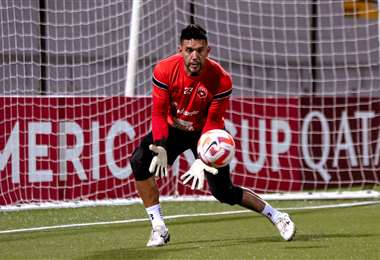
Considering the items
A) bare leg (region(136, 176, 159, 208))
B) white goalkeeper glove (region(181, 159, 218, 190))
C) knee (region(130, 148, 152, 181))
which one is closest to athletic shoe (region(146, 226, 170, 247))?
bare leg (region(136, 176, 159, 208))

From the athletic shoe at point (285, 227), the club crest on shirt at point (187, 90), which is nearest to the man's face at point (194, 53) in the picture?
the club crest on shirt at point (187, 90)

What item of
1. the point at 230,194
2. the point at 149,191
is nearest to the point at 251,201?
the point at 230,194

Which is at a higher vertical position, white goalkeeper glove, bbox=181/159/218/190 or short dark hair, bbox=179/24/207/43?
short dark hair, bbox=179/24/207/43

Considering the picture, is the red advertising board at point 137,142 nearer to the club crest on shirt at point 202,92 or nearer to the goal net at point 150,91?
the goal net at point 150,91

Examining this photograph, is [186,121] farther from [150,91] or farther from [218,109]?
[150,91]

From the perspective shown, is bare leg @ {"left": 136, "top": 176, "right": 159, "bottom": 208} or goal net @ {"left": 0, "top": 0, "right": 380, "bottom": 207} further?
goal net @ {"left": 0, "top": 0, "right": 380, "bottom": 207}

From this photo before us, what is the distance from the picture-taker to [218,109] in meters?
8.75

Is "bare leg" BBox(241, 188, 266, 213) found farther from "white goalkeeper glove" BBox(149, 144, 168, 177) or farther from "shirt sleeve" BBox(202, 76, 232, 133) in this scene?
"white goalkeeper glove" BBox(149, 144, 168, 177)

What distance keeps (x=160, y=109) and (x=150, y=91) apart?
5743 millimetres

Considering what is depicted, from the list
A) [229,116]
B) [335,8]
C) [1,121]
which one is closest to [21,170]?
[1,121]

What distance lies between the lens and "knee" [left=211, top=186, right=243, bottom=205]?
8977 millimetres

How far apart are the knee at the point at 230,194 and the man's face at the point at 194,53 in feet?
3.43

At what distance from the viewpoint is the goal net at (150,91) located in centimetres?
1270

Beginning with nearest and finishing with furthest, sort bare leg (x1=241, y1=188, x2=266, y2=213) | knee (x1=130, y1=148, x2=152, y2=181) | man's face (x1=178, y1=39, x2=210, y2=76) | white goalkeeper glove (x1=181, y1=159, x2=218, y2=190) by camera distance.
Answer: white goalkeeper glove (x1=181, y1=159, x2=218, y2=190) < man's face (x1=178, y1=39, x2=210, y2=76) < knee (x1=130, y1=148, x2=152, y2=181) < bare leg (x1=241, y1=188, x2=266, y2=213)
